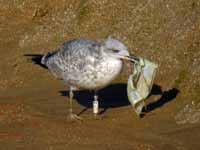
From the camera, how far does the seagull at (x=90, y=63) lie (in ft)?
43.3

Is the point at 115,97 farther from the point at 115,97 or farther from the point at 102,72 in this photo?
the point at 102,72

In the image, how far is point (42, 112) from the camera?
14336 mm

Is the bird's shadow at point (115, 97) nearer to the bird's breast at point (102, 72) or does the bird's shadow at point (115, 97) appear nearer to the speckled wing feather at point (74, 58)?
the speckled wing feather at point (74, 58)

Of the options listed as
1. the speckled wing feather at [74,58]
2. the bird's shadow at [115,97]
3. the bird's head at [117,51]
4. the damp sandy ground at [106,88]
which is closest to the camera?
the damp sandy ground at [106,88]

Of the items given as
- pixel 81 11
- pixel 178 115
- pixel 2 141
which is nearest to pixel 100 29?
pixel 81 11

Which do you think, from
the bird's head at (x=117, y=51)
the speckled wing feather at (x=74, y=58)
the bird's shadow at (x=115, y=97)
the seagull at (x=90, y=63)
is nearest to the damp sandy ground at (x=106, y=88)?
the bird's shadow at (x=115, y=97)

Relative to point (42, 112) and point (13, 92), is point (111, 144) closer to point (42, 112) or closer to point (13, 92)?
point (42, 112)

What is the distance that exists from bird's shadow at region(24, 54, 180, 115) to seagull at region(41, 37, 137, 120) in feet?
2.38

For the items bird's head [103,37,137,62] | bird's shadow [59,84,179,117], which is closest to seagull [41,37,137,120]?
bird's head [103,37,137,62]

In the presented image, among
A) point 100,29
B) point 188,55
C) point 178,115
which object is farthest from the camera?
point 100,29

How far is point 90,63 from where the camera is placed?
13477mm

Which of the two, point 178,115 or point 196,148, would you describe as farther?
point 178,115

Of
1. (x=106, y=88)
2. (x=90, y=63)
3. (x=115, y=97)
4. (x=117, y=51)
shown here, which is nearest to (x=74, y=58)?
(x=90, y=63)

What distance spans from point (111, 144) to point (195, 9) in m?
7.06
